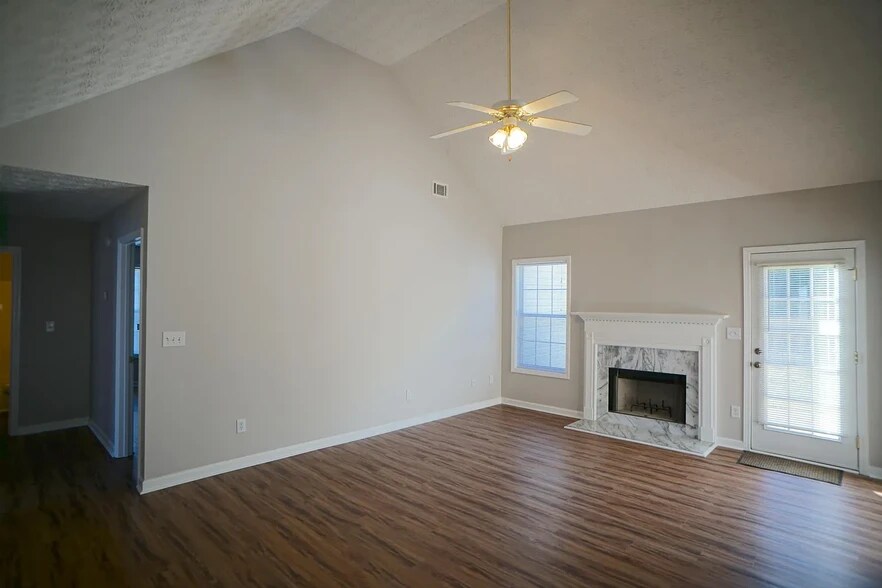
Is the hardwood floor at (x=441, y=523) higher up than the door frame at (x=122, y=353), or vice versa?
the door frame at (x=122, y=353)

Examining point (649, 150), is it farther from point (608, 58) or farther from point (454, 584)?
point (454, 584)

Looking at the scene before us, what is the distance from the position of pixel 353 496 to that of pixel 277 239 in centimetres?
237

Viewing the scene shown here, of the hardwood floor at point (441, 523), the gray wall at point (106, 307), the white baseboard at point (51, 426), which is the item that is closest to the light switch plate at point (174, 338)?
the gray wall at point (106, 307)

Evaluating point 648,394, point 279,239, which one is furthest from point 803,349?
point 279,239

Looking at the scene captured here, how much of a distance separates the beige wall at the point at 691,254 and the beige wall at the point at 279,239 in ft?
4.55

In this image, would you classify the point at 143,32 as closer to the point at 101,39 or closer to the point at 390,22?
the point at 101,39

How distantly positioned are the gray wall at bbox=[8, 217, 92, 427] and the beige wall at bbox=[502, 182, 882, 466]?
5333mm

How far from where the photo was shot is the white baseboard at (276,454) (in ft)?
12.3

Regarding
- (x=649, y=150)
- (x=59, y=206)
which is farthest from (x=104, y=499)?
(x=649, y=150)

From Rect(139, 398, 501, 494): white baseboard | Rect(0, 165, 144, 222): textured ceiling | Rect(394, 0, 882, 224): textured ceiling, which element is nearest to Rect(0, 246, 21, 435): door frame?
Rect(0, 165, 144, 222): textured ceiling

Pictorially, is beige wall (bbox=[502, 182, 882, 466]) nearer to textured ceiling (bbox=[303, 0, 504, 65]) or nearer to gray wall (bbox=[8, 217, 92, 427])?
textured ceiling (bbox=[303, 0, 504, 65])

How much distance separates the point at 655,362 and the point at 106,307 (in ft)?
19.9

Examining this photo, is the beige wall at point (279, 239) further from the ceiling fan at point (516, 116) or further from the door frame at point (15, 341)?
the door frame at point (15, 341)

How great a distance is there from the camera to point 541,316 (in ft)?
21.8
